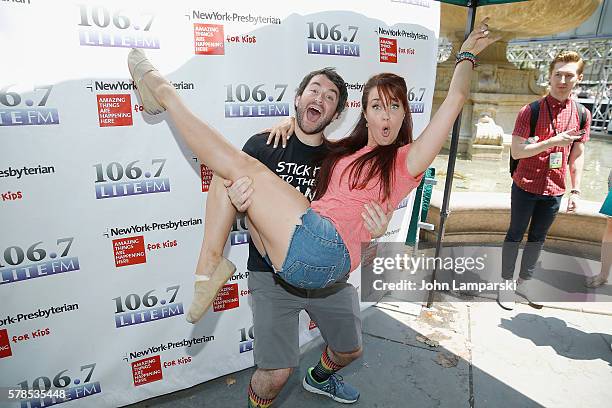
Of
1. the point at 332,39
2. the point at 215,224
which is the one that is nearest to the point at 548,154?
the point at 332,39

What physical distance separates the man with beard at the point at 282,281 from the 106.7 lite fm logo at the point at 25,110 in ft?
2.99

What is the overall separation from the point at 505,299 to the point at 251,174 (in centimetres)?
318

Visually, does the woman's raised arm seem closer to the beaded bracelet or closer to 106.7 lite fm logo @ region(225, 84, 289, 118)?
the beaded bracelet

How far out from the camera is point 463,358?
3098 millimetres

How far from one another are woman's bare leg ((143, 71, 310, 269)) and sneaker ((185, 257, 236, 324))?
40cm

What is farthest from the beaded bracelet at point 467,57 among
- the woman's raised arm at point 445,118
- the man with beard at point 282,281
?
the man with beard at point 282,281

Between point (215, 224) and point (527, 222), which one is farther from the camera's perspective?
point (527, 222)

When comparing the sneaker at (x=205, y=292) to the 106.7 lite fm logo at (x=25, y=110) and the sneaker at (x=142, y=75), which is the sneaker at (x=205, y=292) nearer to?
the sneaker at (x=142, y=75)

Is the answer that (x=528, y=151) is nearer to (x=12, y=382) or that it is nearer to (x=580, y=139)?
(x=580, y=139)

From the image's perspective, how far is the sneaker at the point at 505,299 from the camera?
3841 millimetres

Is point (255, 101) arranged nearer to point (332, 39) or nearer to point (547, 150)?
point (332, 39)

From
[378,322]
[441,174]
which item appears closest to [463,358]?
[378,322]

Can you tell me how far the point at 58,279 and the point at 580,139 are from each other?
13.8 feet

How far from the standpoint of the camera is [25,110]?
199 centimetres
